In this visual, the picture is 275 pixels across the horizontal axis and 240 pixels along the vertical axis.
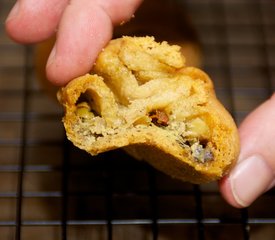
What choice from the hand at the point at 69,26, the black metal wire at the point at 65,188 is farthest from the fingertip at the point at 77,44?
the black metal wire at the point at 65,188

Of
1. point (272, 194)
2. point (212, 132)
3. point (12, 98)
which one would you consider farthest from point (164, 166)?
point (12, 98)

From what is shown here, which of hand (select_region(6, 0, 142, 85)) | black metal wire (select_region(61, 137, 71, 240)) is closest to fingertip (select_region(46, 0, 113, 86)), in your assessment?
hand (select_region(6, 0, 142, 85))

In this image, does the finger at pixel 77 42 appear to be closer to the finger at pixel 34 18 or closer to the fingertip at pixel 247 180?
the finger at pixel 34 18

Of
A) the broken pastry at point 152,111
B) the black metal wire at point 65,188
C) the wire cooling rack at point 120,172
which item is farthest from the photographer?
the wire cooling rack at point 120,172

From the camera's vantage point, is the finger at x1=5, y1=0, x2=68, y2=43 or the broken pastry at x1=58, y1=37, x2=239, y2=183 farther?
the finger at x1=5, y1=0, x2=68, y2=43

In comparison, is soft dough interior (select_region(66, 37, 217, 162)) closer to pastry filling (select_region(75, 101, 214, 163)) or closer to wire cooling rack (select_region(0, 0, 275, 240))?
pastry filling (select_region(75, 101, 214, 163))

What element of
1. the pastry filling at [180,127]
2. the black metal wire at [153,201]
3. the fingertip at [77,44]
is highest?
the fingertip at [77,44]

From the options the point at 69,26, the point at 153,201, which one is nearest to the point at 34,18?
the point at 69,26

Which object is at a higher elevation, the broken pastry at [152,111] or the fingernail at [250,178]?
the broken pastry at [152,111]
